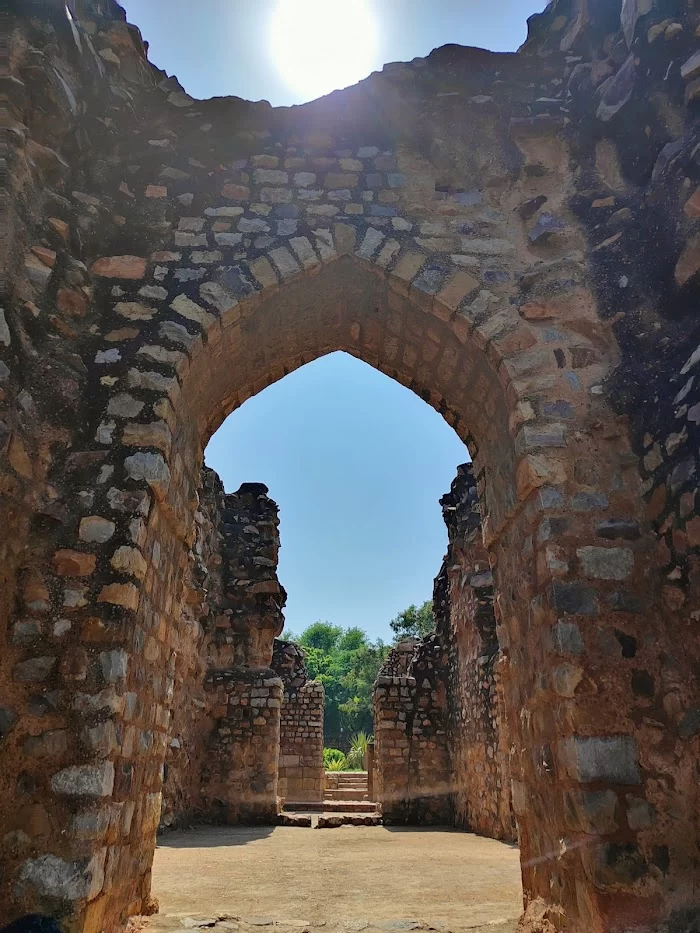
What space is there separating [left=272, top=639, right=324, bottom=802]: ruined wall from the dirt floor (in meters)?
8.09

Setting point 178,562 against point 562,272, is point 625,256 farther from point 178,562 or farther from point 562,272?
point 178,562

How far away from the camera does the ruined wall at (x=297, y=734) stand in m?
15.0

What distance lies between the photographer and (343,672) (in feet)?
160

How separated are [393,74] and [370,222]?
1390mm

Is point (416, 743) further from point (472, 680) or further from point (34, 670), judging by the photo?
point (34, 670)

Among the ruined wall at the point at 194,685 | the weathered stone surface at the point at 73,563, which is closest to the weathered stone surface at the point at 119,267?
the weathered stone surface at the point at 73,563

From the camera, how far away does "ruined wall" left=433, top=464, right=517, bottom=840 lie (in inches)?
318

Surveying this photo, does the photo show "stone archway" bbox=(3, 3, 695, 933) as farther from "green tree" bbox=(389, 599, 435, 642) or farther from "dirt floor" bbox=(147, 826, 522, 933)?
"green tree" bbox=(389, 599, 435, 642)

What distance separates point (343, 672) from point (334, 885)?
4637cm

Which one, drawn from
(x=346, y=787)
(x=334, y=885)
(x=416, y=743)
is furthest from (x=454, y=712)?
(x=346, y=787)

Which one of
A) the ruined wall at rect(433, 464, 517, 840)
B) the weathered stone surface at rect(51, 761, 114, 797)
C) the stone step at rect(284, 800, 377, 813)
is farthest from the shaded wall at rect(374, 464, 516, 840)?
the weathered stone surface at rect(51, 761, 114, 797)

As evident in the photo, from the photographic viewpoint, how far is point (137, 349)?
11.9ft

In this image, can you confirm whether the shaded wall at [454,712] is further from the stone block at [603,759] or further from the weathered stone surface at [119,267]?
the weathered stone surface at [119,267]

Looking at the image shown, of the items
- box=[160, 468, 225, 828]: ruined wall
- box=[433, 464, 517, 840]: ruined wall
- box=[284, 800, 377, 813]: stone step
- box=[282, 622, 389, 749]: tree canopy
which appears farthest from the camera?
box=[282, 622, 389, 749]: tree canopy
